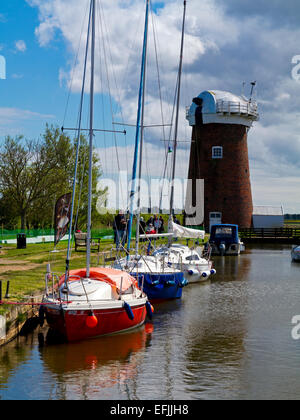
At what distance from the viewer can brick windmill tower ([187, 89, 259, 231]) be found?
6350 centimetres

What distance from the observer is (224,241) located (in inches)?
1945

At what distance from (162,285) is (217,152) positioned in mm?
43762

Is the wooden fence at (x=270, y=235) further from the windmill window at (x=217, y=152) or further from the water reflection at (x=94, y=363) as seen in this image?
the water reflection at (x=94, y=363)

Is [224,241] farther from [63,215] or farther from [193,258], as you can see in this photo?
[63,215]

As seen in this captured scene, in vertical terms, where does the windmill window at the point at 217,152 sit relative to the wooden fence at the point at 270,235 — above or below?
above

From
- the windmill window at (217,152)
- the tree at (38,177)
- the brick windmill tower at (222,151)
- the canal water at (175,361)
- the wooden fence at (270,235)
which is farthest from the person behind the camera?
the wooden fence at (270,235)

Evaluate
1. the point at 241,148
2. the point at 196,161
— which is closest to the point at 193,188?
the point at 196,161

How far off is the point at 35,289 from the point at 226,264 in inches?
981

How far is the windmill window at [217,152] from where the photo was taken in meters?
64.2

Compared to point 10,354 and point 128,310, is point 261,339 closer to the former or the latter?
point 128,310

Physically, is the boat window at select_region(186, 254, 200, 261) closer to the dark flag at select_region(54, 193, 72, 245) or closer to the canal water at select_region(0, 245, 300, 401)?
the canal water at select_region(0, 245, 300, 401)

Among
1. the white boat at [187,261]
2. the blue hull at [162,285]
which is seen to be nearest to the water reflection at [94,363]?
the blue hull at [162,285]

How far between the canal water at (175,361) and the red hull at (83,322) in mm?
291

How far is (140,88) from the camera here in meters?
26.5
